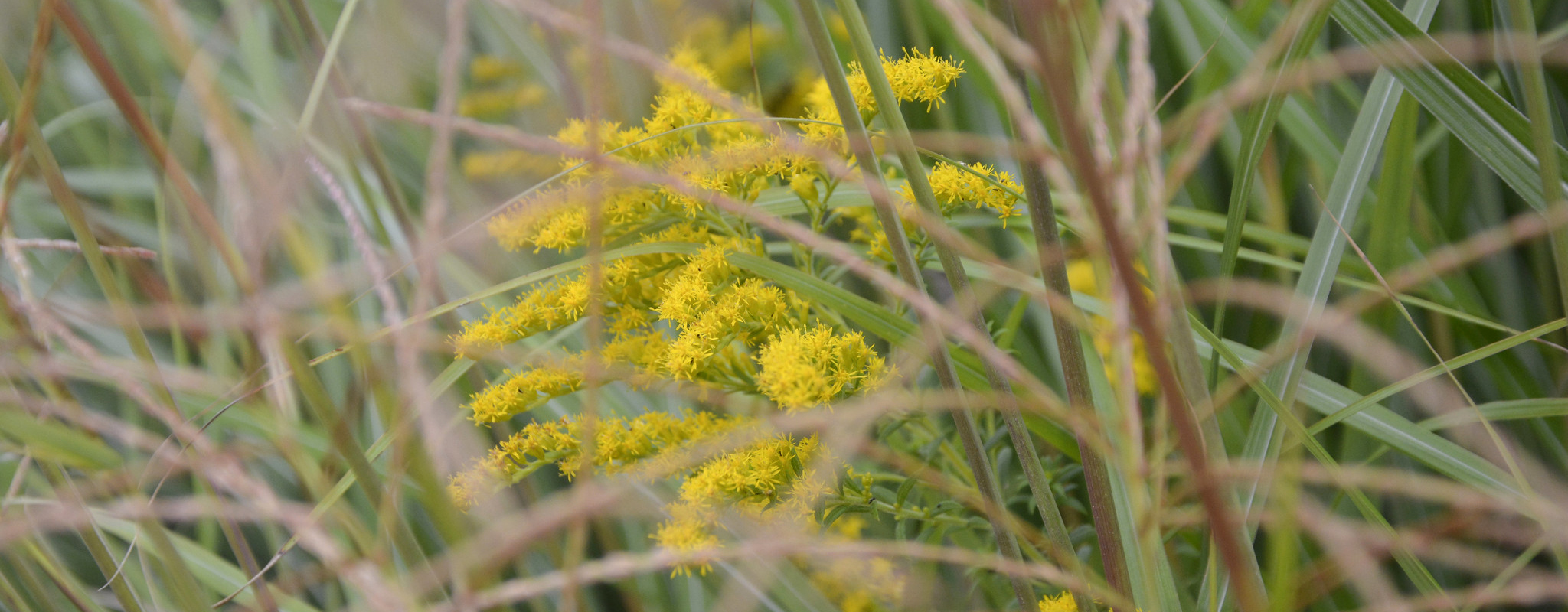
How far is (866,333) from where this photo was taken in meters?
0.58

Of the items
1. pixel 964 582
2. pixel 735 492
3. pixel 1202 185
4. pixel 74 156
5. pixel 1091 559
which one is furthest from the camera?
pixel 74 156

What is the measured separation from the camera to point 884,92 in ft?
0.98

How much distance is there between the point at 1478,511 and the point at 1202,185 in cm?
60

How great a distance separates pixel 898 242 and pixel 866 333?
278mm

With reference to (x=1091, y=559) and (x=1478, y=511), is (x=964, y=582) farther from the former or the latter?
(x=1478, y=511)

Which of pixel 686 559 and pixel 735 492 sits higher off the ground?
pixel 686 559

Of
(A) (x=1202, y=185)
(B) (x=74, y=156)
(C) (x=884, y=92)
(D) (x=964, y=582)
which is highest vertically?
(C) (x=884, y=92)

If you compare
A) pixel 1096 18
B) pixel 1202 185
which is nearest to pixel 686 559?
pixel 1096 18

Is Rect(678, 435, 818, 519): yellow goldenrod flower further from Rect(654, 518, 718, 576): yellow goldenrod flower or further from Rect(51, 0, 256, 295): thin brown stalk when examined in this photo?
Rect(51, 0, 256, 295): thin brown stalk

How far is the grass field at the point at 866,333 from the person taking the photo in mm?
203

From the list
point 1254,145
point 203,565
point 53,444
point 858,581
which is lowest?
point 203,565

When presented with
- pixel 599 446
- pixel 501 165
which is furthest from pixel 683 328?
pixel 501 165

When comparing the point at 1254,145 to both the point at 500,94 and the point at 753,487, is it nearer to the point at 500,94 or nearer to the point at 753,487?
the point at 753,487

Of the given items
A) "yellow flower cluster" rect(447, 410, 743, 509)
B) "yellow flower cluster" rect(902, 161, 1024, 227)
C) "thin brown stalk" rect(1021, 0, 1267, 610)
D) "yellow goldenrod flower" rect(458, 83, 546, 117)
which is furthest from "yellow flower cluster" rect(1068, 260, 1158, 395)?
"yellow goldenrod flower" rect(458, 83, 546, 117)
